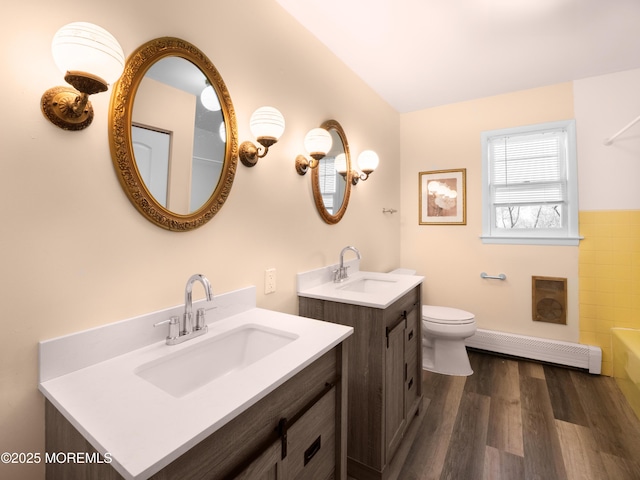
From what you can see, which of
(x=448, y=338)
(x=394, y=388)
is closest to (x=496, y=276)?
(x=448, y=338)

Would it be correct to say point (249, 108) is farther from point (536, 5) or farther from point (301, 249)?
point (536, 5)

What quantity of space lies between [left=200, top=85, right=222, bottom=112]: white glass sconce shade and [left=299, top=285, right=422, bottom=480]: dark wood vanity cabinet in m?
1.06

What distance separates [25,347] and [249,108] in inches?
48.3

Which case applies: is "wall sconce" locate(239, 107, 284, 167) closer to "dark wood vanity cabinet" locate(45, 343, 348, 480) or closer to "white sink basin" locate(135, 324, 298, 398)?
"white sink basin" locate(135, 324, 298, 398)

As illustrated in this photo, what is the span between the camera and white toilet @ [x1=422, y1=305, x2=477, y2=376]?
8.38 feet

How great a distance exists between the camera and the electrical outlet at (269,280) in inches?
63.1

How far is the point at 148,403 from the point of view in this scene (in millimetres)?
723

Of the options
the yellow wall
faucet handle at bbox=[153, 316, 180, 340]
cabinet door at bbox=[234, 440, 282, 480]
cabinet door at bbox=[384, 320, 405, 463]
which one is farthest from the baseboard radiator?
faucet handle at bbox=[153, 316, 180, 340]

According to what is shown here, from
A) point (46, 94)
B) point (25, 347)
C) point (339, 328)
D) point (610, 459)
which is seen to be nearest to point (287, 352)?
point (339, 328)

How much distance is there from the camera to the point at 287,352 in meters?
1.00

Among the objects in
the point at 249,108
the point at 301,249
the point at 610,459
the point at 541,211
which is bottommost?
the point at 610,459

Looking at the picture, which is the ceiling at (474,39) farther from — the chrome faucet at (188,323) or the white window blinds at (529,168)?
the chrome faucet at (188,323)

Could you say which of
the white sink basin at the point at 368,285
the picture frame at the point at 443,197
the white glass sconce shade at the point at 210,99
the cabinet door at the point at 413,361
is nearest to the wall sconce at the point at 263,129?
the white glass sconce shade at the point at 210,99

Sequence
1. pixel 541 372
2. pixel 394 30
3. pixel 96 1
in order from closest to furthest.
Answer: pixel 96 1 < pixel 394 30 < pixel 541 372
